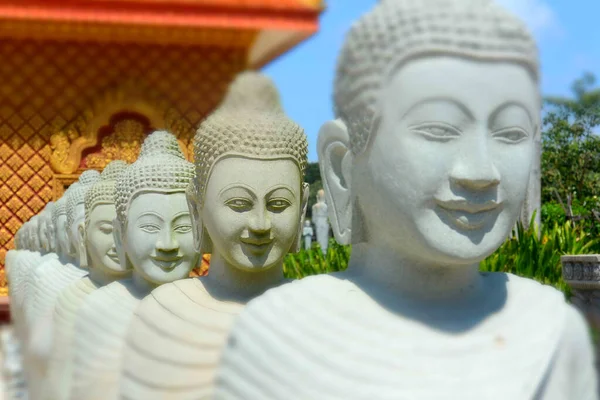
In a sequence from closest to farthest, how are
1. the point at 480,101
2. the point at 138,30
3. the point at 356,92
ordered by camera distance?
the point at 480,101
the point at 356,92
the point at 138,30

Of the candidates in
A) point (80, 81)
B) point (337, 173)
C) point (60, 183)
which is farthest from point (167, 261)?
point (60, 183)

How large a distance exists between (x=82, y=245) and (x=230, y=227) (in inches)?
80.5

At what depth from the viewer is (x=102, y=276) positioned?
4133 millimetres

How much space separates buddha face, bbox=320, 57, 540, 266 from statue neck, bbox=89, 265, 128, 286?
255 cm

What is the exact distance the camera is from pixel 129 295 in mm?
3336

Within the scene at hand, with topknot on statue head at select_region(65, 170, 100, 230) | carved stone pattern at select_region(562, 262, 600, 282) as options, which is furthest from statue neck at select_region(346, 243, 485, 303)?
carved stone pattern at select_region(562, 262, 600, 282)

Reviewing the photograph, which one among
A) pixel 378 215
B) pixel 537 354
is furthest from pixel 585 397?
pixel 378 215

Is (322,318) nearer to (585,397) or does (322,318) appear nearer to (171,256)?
(585,397)

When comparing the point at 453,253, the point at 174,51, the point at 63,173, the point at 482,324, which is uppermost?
the point at 174,51

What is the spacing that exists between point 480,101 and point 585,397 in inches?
24.7

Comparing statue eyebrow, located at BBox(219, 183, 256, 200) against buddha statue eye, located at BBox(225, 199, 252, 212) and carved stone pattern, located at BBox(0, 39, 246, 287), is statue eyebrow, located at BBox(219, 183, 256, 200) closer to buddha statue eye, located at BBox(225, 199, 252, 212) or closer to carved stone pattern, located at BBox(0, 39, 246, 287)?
buddha statue eye, located at BBox(225, 199, 252, 212)

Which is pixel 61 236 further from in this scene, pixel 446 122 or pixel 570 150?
pixel 570 150

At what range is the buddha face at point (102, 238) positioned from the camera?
158 inches

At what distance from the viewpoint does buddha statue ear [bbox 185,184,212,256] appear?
271 centimetres
